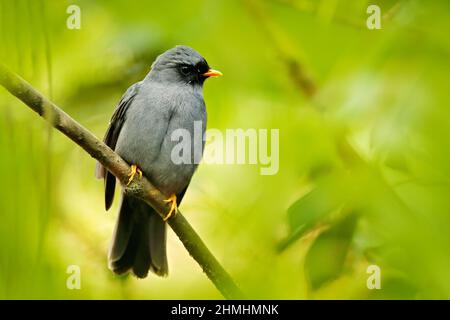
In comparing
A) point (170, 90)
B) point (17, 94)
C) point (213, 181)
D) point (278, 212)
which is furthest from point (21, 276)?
point (170, 90)

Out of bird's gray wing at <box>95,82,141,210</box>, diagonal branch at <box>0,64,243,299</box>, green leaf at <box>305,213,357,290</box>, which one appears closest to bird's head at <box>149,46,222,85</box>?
bird's gray wing at <box>95,82,141,210</box>

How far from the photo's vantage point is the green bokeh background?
2.73 ft

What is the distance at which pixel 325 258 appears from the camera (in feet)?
6.47

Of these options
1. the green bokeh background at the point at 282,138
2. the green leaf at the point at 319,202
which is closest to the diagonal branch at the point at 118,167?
the green bokeh background at the point at 282,138

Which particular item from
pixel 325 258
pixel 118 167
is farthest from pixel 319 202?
pixel 118 167

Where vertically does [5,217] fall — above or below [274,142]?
Answer: below

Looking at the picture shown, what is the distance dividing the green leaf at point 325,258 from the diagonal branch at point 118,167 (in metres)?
0.27

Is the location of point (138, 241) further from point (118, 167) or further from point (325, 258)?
point (325, 258)

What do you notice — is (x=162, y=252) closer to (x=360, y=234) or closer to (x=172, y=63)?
(x=172, y=63)

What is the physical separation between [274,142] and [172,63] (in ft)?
6.24

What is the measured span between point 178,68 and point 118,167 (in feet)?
4.60

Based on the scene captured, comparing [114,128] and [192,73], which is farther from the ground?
[192,73]

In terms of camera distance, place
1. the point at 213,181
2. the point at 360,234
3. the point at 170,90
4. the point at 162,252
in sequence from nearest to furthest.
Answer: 1. the point at 360,234
2. the point at 213,181
3. the point at 170,90
4. the point at 162,252

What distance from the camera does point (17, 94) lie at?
5.95 ft
